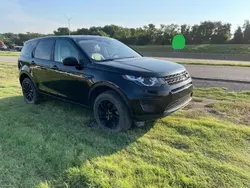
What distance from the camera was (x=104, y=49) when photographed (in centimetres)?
439

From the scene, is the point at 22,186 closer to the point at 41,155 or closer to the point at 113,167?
the point at 41,155

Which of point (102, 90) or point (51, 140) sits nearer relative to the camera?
point (51, 140)

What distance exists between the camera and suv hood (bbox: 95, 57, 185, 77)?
134 inches

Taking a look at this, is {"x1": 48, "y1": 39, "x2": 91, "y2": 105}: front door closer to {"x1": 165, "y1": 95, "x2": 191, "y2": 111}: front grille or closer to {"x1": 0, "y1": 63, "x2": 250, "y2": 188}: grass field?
{"x1": 0, "y1": 63, "x2": 250, "y2": 188}: grass field

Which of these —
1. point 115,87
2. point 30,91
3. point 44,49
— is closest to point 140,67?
point 115,87

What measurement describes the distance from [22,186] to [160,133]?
86.0 inches

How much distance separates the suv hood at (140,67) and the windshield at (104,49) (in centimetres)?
28

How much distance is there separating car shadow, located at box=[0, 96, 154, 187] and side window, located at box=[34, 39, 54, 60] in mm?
1242

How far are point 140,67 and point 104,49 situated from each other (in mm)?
1155

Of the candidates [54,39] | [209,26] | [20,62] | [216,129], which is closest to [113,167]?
[216,129]

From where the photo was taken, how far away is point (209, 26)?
5309 cm

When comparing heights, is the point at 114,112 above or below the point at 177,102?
below

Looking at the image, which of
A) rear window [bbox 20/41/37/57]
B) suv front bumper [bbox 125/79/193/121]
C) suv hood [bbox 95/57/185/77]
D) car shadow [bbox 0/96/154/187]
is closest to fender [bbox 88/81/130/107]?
suv front bumper [bbox 125/79/193/121]

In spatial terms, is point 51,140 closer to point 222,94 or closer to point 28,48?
point 28,48
